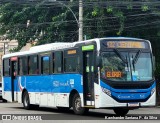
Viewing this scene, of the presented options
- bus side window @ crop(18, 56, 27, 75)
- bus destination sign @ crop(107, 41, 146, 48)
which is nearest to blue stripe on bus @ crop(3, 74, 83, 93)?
bus side window @ crop(18, 56, 27, 75)

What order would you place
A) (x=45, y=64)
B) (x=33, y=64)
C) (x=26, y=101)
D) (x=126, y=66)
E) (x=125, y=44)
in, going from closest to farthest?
(x=126, y=66) < (x=125, y=44) < (x=45, y=64) < (x=33, y=64) < (x=26, y=101)

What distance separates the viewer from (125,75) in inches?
676

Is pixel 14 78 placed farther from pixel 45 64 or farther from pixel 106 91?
pixel 106 91

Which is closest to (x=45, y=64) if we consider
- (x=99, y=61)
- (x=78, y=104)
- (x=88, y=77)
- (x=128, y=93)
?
(x=78, y=104)

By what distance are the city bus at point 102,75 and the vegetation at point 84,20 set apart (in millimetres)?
10452

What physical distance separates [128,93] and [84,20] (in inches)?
610

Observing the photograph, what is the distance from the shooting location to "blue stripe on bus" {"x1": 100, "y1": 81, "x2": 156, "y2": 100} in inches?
668

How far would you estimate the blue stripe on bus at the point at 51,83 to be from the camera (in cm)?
1880

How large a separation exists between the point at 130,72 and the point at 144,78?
0.67m

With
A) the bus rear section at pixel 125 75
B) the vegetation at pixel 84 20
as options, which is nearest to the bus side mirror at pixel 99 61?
the bus rear section at pixel 125 75

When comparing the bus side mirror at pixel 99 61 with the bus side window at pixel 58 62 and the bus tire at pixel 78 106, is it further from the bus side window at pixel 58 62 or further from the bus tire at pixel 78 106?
the bus side window at pixel 58 62

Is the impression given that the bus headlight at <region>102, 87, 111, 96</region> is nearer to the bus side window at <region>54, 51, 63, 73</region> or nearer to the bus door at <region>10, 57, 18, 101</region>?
the bus side window at <region>54, 51, 63, 73</region>

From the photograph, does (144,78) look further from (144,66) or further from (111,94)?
(111,94)

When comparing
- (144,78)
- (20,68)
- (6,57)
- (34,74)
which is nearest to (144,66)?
(144,78)
